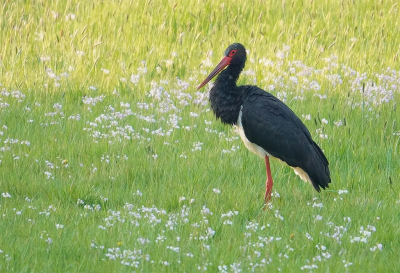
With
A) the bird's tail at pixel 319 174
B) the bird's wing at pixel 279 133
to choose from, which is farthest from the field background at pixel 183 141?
the bird's wing at pixel 279 133

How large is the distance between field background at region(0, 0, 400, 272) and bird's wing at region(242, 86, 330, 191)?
0.29 metres

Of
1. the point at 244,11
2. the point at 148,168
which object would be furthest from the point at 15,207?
the point at 244,11

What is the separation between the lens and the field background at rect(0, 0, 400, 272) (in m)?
4.36

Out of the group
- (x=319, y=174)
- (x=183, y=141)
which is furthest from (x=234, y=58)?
(x=319, y=174)

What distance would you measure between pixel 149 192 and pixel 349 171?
181 centimetres

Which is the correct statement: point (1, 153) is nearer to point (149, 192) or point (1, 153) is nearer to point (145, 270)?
point (149, 192)

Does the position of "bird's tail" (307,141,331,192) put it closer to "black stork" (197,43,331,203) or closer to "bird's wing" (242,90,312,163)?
"black stork" (197,43,331,203)

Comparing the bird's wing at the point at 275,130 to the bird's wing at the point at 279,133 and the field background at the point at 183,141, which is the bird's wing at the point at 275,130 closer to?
the bird's wing at the point at 279,133

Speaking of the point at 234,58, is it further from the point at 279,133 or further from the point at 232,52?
the point at 279,133

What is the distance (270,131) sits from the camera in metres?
5.81

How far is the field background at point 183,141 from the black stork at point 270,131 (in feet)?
0.74

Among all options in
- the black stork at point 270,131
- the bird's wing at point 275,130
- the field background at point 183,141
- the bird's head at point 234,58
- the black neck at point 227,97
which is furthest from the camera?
the bird's head at point 234,58

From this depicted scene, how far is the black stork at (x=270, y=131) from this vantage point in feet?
18.6

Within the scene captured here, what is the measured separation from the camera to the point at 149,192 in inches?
213
